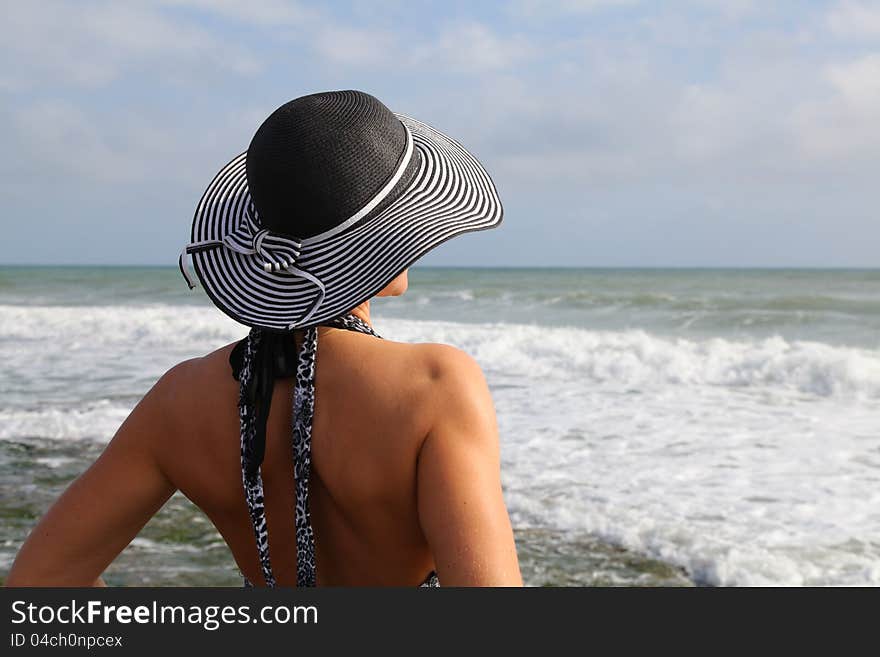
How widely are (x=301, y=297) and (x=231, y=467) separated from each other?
0.26 metres

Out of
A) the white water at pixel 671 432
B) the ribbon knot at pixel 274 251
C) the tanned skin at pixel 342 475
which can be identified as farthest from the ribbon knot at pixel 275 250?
the white water at pixel 671 432

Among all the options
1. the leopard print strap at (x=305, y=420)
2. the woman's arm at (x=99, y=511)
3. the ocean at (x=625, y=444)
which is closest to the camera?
the leopard print strap at (x=305, y=420)

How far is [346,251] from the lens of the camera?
106cm

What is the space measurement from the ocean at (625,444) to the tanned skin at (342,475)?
10.2 ft

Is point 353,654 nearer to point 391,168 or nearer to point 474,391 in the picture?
point 474,391

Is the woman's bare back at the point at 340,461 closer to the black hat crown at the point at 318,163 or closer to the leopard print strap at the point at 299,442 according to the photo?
the leopard print strap at the point at 299,442

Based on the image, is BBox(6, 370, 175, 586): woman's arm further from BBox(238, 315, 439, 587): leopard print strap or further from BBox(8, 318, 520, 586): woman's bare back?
BBox(238, 315, 439, 587): leopard print strap

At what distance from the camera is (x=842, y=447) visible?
6.85 meters

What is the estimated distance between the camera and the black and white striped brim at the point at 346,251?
1053 millimetres

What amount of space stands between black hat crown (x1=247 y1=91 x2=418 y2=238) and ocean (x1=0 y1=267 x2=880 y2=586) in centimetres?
338

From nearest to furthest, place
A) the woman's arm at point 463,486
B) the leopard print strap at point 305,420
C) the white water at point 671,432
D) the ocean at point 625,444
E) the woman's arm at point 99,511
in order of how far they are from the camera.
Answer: the woman's arm at point 463,486, the leopard print strap at point 305,420, the woman's arm at point 99,511, the ocean at point 625,444, the white water at point 671,432

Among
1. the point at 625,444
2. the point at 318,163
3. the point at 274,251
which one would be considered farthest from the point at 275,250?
the point at 625,444

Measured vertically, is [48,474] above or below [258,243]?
below

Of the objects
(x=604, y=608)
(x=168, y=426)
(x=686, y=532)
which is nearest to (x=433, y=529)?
(x=604, y=608)
